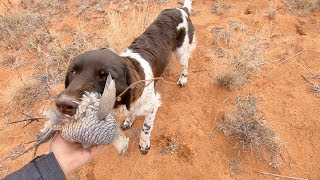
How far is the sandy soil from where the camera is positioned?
11.6ft

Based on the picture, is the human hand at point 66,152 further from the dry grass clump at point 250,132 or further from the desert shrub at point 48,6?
the desert shrub at point 48,6

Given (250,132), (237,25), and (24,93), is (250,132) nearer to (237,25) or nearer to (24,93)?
(237,25)

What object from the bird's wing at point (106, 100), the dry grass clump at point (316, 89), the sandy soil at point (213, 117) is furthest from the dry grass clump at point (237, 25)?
the bird's wing at point (106, 100)

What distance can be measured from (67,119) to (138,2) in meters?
4.80

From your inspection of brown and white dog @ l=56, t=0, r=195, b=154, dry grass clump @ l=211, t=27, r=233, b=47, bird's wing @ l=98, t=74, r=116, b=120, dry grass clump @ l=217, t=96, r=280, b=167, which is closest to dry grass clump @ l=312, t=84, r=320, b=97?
dry grass clump @ l=217, t=96, r=280, b=167

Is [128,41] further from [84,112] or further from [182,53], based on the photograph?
[84,112]

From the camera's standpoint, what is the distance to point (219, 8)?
19.1 ft

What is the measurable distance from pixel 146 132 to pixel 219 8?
126 inches

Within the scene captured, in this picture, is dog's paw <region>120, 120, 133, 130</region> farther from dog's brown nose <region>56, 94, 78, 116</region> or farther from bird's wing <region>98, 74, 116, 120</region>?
bird's wing <region>98, 74, 116, 120</region>

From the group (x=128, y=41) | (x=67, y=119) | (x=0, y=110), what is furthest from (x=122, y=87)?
(x=0, y=110)

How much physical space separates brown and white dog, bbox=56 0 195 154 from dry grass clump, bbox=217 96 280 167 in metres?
0.91

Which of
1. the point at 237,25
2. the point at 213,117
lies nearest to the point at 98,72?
the point at 213,117

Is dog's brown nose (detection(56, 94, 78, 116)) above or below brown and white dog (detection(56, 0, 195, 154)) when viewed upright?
above

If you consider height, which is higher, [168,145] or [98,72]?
[98,72]
